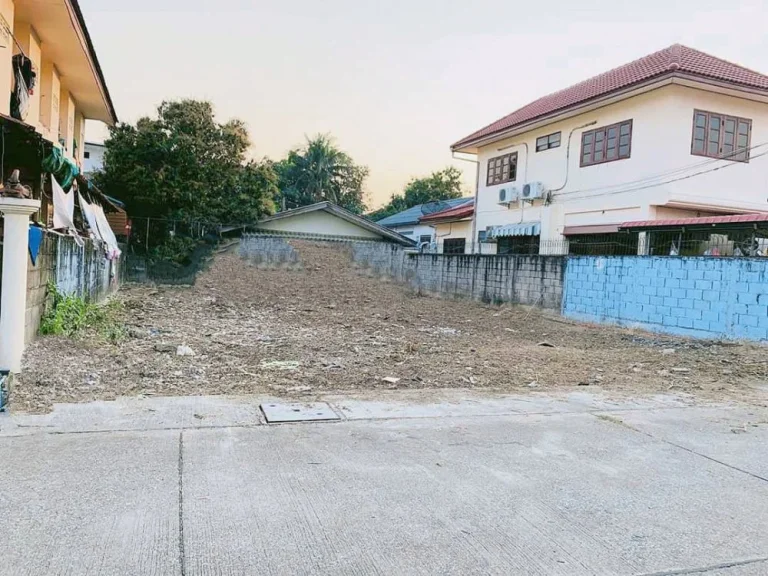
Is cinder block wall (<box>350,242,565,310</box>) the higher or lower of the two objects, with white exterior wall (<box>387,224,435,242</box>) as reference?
lower

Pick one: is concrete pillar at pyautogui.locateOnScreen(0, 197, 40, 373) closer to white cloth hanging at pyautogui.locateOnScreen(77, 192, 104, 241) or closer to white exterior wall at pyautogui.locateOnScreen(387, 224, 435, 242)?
white cloth hanging at pyautogui.locateOnScreen(77, 192, 104, 241)

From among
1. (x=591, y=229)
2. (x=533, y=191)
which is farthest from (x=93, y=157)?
(x=591, y=229)

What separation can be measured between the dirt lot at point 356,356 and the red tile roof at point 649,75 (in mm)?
7241

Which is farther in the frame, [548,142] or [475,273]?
[548,142]

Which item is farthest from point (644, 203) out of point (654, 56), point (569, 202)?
point (654, 56)

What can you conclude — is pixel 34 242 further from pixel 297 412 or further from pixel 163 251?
pixel 163 251

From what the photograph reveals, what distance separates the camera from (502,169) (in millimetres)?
22219

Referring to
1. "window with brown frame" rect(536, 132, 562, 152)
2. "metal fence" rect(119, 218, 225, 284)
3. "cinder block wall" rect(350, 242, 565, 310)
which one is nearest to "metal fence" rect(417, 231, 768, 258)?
"cinder block wall" rect(350, 242, 565, 310)

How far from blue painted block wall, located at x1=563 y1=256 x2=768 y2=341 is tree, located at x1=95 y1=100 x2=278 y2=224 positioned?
1253 centimetres

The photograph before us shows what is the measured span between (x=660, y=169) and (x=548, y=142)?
5.06 meters

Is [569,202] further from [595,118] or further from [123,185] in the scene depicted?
[123,185]

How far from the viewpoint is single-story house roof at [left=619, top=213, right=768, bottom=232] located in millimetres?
10523

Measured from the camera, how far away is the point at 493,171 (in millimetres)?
22844

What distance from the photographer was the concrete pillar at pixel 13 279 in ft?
17.0
